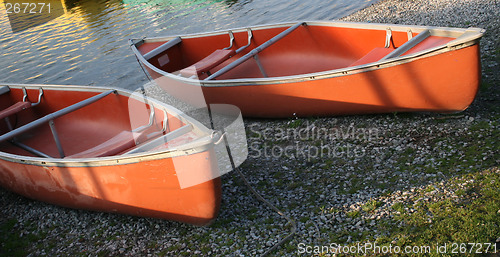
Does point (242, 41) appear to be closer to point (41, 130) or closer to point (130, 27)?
point (41, 130)

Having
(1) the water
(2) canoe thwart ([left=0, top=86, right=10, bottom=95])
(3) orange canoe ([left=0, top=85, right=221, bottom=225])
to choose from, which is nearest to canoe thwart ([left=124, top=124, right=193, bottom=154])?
(3) orange canoe ([left=0, top=85, right=221, bottom=225])

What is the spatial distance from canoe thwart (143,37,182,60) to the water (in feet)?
8.16

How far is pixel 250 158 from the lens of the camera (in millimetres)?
6941

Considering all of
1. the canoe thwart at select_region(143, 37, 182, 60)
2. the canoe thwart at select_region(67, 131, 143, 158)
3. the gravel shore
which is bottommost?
the gravel shore

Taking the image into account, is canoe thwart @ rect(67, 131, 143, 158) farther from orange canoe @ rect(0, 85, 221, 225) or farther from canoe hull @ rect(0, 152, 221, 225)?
canoe hull @ rect(0, 152, 221, 225)

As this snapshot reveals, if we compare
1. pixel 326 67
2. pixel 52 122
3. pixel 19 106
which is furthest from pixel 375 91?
pixel 19 106

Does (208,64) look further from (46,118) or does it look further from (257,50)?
(46,118)

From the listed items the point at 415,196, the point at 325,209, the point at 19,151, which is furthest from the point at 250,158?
the point at 19,151

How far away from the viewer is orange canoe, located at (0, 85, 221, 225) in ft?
16.8

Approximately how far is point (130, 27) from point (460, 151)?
13721 mm

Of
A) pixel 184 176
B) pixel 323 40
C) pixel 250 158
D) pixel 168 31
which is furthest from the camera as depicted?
pixel 168 31

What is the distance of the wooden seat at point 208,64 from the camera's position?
8747mm

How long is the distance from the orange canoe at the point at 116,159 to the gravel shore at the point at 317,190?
9.7 inches

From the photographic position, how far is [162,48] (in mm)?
9758
